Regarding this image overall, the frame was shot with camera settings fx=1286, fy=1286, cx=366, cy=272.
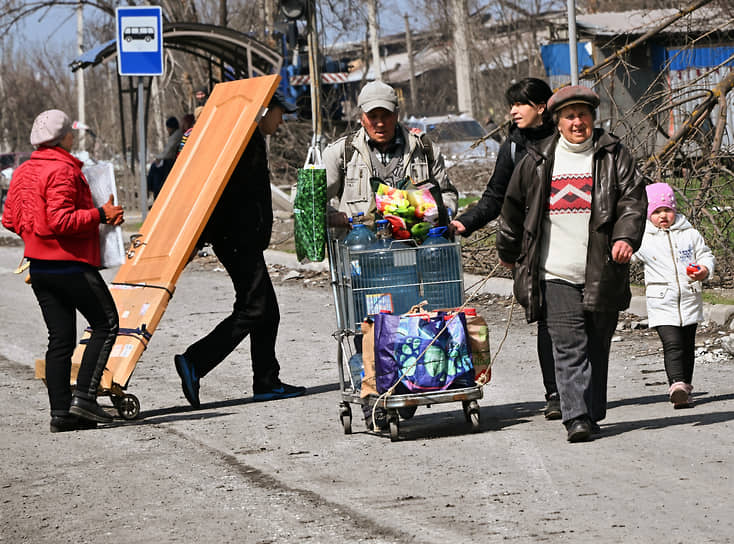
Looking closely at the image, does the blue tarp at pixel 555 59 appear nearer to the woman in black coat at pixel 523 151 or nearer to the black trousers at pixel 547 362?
the woman in black coat at pixel 523 151

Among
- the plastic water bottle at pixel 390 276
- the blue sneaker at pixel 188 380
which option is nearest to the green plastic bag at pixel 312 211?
the plastic water bottle at pixel 390 276

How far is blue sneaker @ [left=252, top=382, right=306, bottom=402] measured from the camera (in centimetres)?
862

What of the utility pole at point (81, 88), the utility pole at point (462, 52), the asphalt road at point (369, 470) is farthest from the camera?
the utility pole at point (81, 88)

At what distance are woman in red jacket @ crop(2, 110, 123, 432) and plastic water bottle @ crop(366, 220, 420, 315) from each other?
5.33 ft

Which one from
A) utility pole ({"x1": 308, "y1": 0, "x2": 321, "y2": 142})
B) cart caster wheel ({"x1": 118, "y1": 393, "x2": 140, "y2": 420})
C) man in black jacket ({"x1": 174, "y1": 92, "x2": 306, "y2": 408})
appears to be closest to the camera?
cart caster wheel ({"x1": 118, "y1": 393, "x2": 140, "y2": 420})

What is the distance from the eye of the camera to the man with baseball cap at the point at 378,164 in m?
7.18

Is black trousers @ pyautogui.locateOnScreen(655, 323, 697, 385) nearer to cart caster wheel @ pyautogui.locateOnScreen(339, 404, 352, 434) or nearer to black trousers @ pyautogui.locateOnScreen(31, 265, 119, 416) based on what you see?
cart caster wheel @ pyautogui.locateOnScreen(339, 404, 352, 434)

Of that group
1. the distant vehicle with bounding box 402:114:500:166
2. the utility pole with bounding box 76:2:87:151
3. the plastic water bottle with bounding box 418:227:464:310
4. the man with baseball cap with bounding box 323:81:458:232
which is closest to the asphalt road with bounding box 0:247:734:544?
the plastic water bottle with bounding box 418:227:464:310

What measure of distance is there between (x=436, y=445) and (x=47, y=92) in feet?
226

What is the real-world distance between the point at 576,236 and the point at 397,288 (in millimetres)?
1040

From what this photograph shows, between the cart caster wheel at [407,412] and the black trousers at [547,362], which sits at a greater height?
the black trousers at [547,362]

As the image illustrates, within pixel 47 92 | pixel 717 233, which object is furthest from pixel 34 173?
pixel 47 92

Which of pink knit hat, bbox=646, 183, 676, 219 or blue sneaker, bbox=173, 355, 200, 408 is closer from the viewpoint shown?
pink knit hat, bbox=646, 183, 676, 219

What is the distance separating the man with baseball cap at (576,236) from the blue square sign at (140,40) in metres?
11.4
